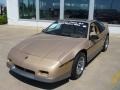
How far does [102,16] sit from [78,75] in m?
8.29

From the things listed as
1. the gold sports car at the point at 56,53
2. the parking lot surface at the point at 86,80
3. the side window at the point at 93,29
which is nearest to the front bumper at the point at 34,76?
the gold sports car at the point at 56,53

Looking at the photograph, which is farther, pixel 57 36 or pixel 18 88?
pixel 57 36

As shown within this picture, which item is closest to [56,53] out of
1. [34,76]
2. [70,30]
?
[34,76]

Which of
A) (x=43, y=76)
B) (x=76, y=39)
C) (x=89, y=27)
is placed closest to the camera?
(x=43, y=76)

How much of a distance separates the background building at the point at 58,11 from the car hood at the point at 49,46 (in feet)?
24.8

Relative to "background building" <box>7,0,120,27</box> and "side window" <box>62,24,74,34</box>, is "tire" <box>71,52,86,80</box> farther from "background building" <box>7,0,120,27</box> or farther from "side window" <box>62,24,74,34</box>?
"background building" <box>7,0,120,27</box>

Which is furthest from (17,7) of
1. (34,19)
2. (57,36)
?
(57,36)

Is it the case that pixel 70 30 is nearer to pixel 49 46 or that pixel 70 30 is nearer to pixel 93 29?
pixel 93 29

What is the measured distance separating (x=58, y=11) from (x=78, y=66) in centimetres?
895

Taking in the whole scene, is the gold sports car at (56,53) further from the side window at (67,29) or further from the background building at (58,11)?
the background building at (58,11)

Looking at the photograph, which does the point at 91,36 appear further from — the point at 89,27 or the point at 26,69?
the point at 26,69

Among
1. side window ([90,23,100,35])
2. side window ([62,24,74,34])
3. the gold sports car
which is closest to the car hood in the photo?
the gold sports car

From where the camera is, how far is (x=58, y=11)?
13242mm

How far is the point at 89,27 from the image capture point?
5.62m
